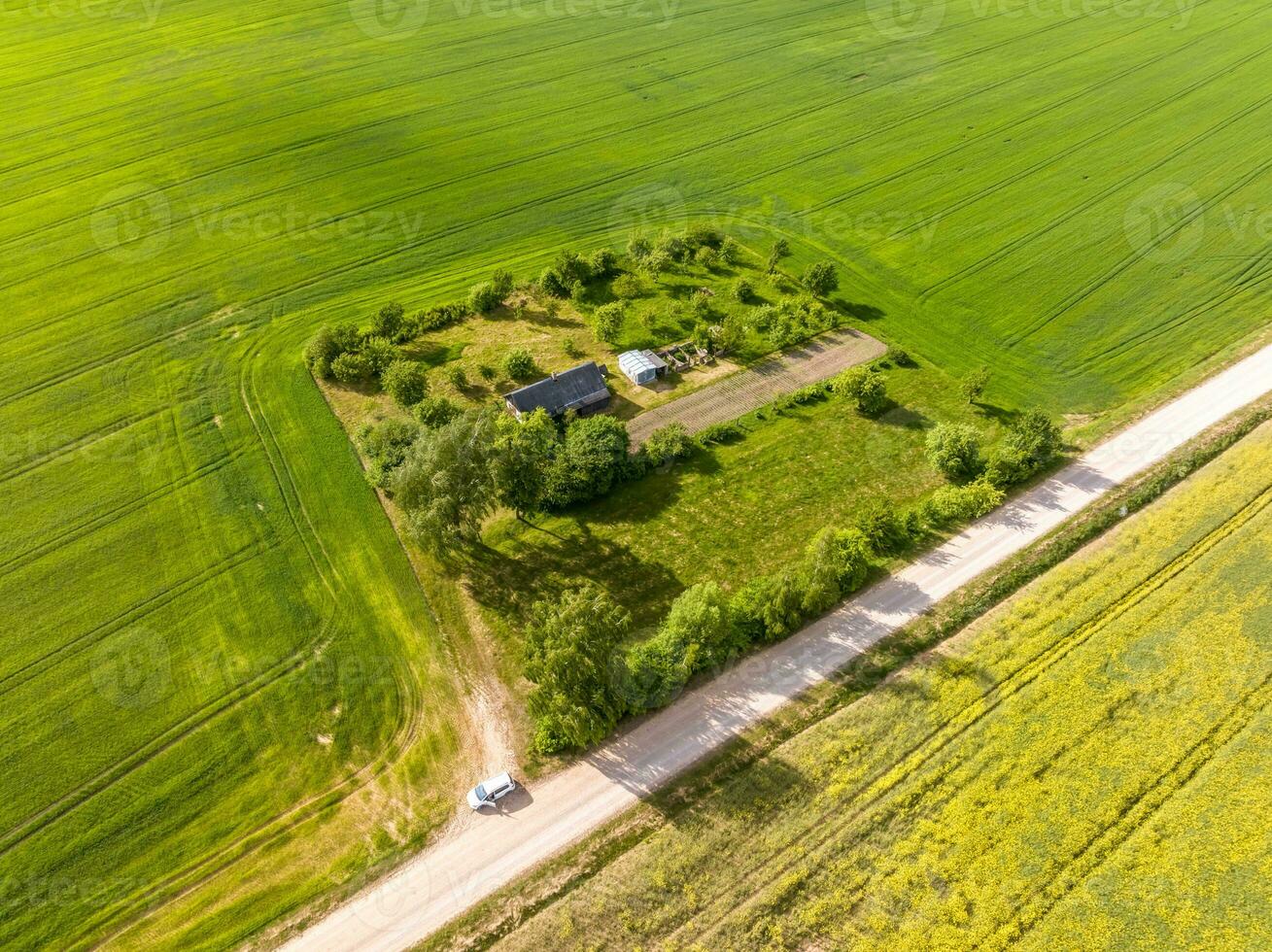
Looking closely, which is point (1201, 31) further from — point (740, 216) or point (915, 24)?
point (740, 216)

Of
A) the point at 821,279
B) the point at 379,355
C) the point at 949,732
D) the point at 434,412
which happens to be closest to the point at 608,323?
the point at 434,412

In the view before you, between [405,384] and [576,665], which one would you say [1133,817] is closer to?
[576,665]

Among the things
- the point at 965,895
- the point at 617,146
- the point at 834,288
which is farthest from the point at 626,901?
the point at 617,146

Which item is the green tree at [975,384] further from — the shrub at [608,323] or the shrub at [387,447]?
the shrub at [387,447]

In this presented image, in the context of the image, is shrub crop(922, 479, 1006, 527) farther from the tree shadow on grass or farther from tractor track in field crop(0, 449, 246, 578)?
tractor track in field crop(0, 449, 246, 578)

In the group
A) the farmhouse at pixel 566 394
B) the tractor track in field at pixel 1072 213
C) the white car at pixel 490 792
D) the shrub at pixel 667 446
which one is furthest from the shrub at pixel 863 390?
the white car at pixel 490 792

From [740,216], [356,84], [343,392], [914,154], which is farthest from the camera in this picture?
[356,84]
